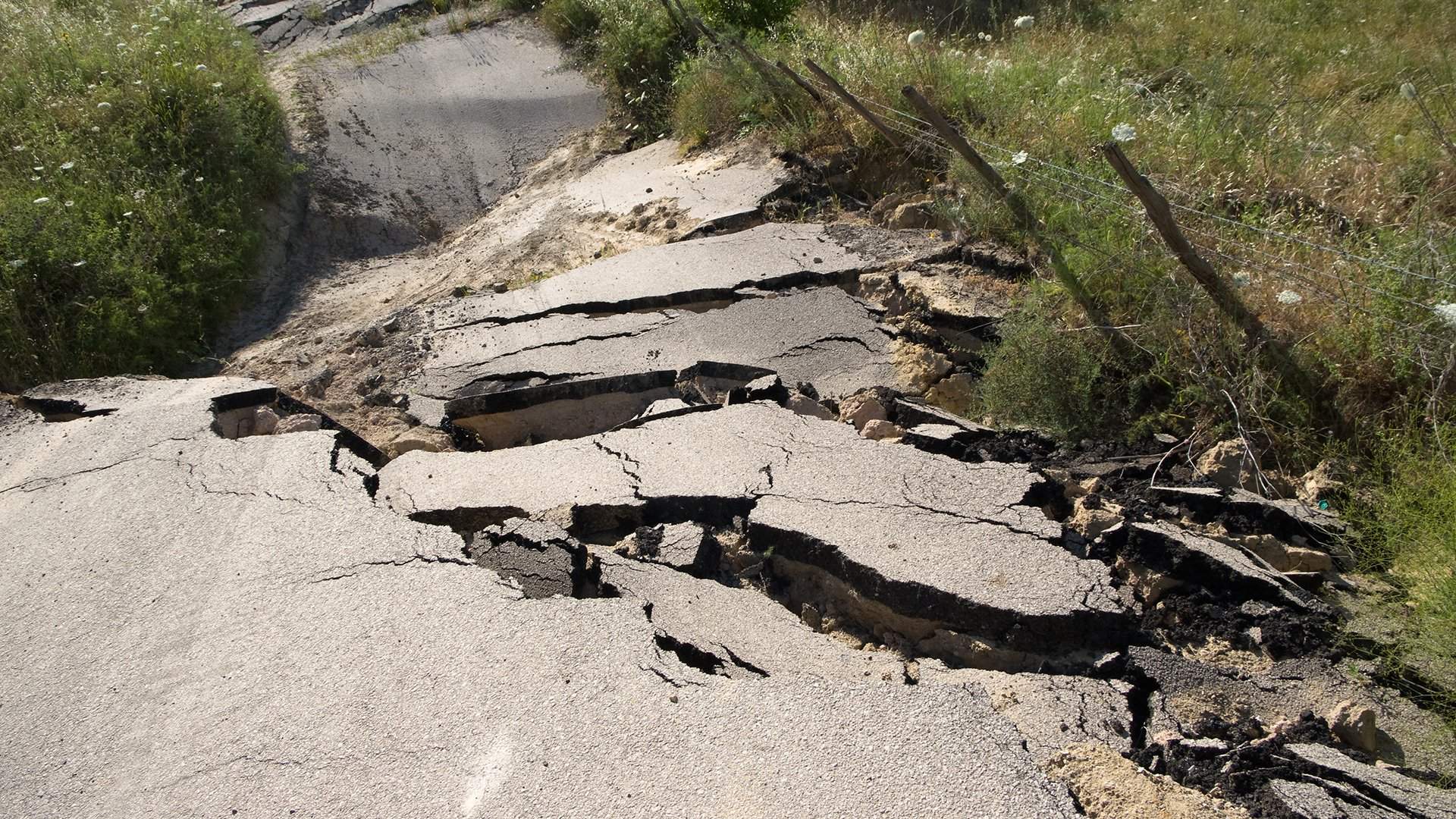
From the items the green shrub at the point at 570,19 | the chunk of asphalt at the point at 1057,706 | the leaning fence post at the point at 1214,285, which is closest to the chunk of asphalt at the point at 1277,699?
the chunk of asphalt at the point at 1057,706

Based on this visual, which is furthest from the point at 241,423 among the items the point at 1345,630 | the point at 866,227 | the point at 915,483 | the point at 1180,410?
the point at 1345,630

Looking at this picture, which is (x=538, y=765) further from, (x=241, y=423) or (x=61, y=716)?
(x=241, y=423)

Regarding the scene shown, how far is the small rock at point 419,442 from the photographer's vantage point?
496cm

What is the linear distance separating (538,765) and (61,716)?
1644 mm

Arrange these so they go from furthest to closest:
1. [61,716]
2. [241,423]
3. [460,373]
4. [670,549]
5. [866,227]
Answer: [866,227], [460,373], [241,423], [670,549], [61,716]

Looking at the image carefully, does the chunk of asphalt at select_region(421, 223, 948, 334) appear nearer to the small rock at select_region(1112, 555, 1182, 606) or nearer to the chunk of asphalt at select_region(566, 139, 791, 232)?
the chunk of asphalt at select_region(566, 139, 791, 232)

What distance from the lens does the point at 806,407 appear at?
4672 mm

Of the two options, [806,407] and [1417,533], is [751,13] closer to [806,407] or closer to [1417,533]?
[806,407]

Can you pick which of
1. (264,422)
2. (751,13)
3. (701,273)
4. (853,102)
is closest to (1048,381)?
(701,273)

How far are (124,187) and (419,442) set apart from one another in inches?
169

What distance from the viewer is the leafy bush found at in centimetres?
919

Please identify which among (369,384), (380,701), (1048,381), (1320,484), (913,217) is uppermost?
(380,701)

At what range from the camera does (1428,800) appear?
2.41m

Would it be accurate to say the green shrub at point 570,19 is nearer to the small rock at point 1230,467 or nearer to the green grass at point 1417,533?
the small rock at point 1230,467
